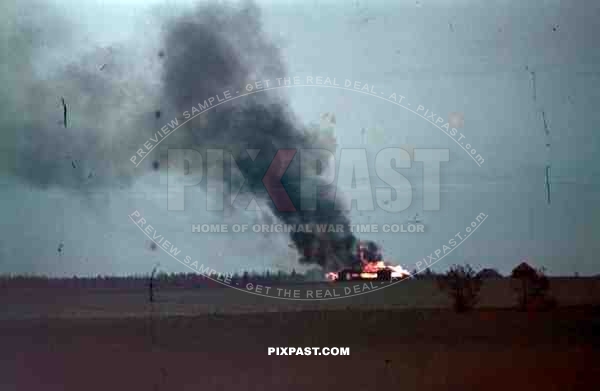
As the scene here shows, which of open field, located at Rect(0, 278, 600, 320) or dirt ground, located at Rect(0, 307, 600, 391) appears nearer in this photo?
dirt ground, located at Rect(0, 307, 600, 391)

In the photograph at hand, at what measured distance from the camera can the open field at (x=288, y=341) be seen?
4484 mm

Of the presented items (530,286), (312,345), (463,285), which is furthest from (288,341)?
(530,286)

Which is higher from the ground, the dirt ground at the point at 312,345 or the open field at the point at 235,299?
the open field at the point at 235,299

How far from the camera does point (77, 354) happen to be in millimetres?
4691

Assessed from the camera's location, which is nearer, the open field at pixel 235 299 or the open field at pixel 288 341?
the open field at pixel 288 341

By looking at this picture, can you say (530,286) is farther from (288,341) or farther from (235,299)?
(235,299)

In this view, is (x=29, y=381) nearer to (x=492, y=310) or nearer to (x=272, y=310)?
(x=272, y=310)

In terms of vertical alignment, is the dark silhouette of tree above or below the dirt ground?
above

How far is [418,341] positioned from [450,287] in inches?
20.6

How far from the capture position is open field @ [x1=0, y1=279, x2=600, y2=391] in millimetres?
4484

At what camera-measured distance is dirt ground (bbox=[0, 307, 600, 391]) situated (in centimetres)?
448

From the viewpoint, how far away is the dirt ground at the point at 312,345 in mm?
4477

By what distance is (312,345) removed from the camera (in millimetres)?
4578

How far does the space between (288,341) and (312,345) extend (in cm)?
20
